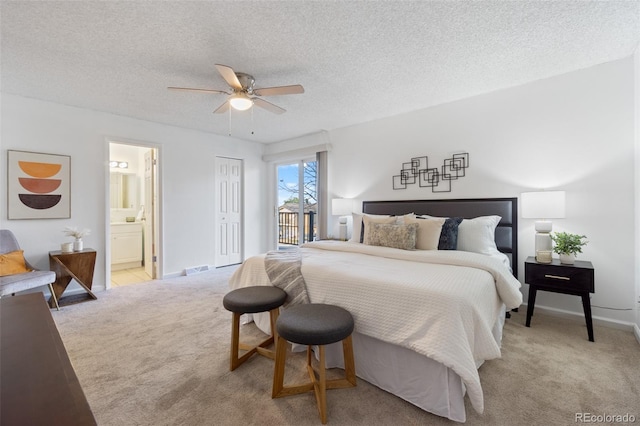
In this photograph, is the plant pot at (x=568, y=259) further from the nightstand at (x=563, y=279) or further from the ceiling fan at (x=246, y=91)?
Answer: the ceiling fan at (x=246, y=91)

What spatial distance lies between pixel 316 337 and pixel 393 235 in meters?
1.72

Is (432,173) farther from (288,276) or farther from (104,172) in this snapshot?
(104,172)

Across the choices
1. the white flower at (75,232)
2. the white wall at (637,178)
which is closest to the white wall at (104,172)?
the white flower at (75,232)

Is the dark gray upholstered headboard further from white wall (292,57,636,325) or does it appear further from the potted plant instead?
the potted plant

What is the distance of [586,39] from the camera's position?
2.24 m

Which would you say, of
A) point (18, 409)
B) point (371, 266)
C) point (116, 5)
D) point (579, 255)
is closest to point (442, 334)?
point (371, 266)

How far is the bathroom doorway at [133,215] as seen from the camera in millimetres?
4594

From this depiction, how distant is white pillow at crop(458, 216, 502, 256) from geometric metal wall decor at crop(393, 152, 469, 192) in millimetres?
811

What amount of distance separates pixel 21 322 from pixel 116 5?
6.61 ft

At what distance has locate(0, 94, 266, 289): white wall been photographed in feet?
11.1

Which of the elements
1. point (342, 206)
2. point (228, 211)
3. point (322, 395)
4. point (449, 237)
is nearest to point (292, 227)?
point (228, 211)

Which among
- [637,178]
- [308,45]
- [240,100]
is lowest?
[637,178]

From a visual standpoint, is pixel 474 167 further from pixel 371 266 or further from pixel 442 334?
pixel 442 334

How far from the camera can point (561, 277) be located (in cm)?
250
